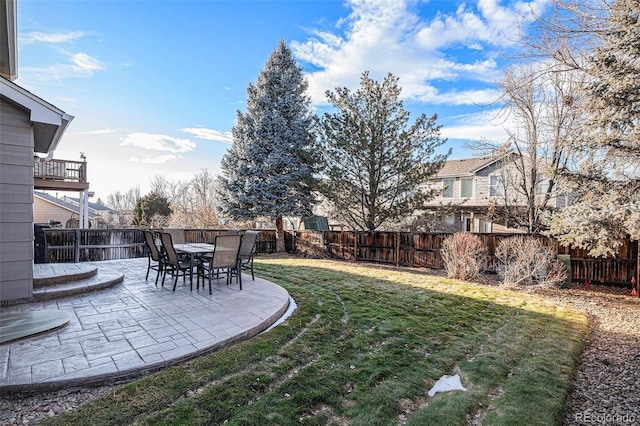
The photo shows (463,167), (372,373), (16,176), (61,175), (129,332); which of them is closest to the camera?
(372,373)

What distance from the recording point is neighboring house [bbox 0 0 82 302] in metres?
4.51

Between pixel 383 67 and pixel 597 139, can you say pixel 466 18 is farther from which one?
pixel 383 67

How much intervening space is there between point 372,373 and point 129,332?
2848 mm

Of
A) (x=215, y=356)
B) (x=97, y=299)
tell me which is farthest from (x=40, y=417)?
(x=97, y=299)

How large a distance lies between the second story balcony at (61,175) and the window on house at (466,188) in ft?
63.0

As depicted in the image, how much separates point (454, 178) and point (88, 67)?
17.8 m

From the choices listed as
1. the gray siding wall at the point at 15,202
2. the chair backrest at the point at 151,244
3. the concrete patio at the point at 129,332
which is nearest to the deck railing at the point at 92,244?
the chair backrest at the point at 151,244

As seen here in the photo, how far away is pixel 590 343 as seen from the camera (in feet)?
14.9

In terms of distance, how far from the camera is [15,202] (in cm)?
461

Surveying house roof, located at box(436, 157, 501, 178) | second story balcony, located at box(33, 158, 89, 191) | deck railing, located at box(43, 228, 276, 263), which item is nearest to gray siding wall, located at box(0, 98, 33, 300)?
deck railing, located at box(43, 228, 276, 263)

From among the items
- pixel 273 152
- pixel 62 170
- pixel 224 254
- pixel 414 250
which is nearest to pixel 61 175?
pixel 62 170

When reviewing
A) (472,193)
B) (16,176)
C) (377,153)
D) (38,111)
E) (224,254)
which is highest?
(377,153)

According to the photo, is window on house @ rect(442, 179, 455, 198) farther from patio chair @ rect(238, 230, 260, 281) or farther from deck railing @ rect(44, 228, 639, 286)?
patio chair @ rect(238, 230, 260, 281)

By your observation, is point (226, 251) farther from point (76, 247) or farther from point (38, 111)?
point (76, 247)
